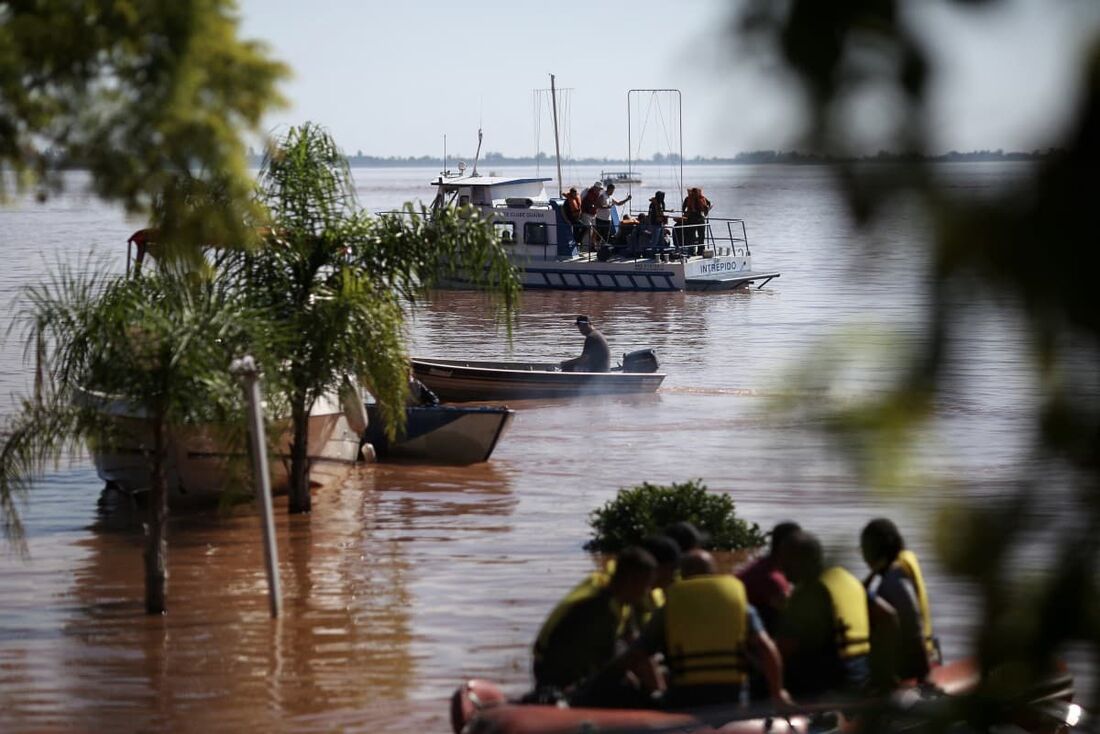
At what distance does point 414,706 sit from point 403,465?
8.86m

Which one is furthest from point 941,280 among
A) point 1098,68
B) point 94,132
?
point 94,132

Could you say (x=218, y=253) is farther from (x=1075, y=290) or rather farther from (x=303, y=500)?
(x=1075, y=290)

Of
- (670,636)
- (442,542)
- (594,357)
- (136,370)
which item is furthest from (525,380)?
(670,636)

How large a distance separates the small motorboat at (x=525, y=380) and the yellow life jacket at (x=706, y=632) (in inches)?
584

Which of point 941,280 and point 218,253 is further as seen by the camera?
point 218,253

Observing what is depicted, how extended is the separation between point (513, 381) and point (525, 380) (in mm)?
179

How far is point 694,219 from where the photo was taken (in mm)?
41156

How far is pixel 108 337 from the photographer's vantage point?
1012cm

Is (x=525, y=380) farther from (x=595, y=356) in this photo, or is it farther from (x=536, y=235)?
(x=536, y=235)

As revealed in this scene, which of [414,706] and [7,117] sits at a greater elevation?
[7,117]

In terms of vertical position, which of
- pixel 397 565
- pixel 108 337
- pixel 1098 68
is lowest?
pixel 397 565

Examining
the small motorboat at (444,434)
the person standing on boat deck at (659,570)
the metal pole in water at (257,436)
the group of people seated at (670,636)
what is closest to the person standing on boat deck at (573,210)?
the small motorboat at (444,434)

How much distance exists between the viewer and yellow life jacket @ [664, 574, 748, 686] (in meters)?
6.61

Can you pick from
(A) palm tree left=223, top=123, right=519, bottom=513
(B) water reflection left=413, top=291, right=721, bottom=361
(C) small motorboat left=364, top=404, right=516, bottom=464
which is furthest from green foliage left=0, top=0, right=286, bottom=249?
(B) water reflection left=413, top=291, right=721, bottom=361
